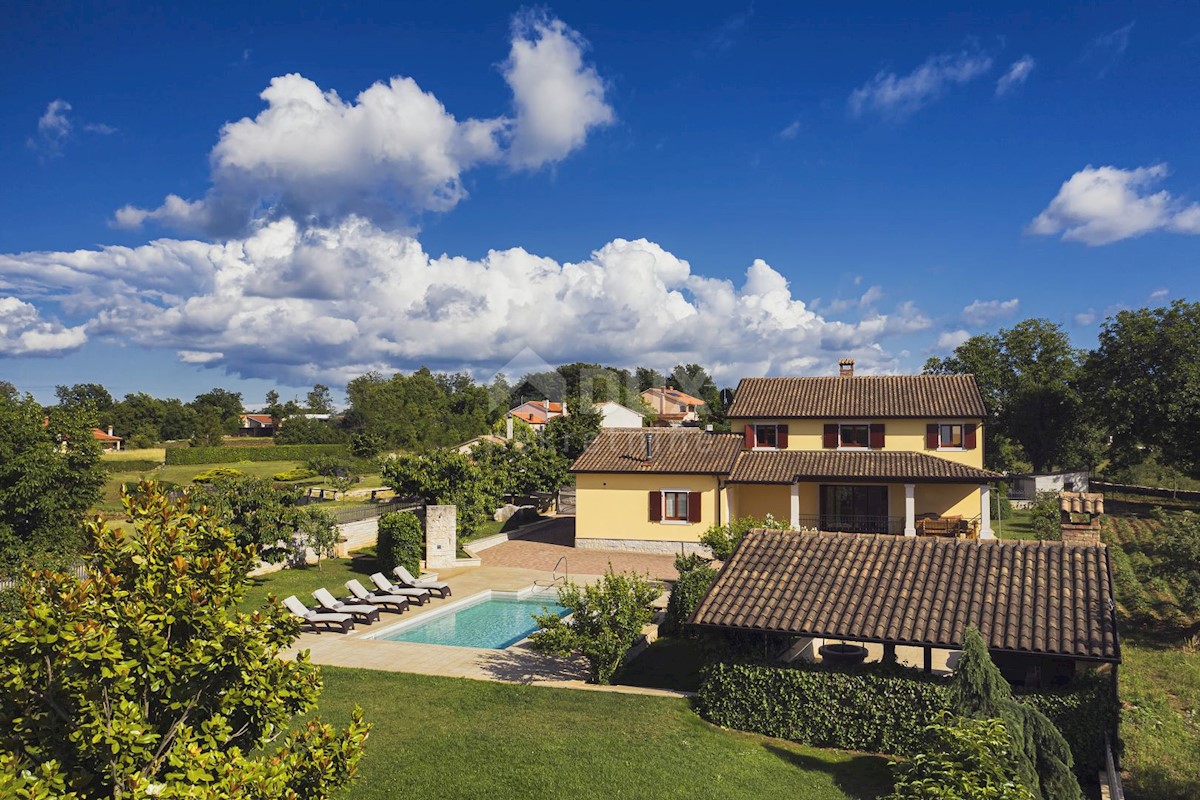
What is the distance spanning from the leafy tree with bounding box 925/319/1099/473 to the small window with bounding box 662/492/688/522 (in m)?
→ 33.2

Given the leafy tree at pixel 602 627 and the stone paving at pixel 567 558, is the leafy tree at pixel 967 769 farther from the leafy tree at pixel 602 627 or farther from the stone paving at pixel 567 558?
the stone paving at pixel 567 558

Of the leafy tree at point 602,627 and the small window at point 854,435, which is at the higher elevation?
the small window at point 854,435

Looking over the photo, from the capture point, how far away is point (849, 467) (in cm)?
2958

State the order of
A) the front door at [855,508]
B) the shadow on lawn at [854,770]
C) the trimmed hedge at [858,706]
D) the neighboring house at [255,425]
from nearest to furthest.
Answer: the shadow on lawn at [854,770] < the trimmed hedge at [858,706] < the front door at [855,508] < the neighboring house at [255,425]

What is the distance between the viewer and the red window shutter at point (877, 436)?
3123cm

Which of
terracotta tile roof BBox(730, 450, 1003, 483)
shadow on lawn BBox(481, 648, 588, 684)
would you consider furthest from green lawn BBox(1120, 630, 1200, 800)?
terracotta tile roof BBox(730, 450, 1003, 483)

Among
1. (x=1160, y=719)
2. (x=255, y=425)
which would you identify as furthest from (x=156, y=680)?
(x=255, y=425)

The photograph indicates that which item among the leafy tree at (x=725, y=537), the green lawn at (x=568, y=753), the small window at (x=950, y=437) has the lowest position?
the green lawn at (x=568, y=753)

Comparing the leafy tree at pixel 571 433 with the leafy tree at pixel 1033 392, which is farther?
the leafy tree at pixel 1033 392

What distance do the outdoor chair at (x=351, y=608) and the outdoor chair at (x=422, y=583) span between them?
2.34m

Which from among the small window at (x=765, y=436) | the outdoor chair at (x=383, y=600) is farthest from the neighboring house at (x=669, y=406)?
the outdoor chair at (x=383, y=600)

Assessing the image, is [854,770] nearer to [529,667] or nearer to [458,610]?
[529,667]

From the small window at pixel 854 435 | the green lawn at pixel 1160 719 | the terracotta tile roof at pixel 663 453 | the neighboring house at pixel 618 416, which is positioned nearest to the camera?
the green lawn at pixel 1160 719

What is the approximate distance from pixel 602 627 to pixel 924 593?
578cm
